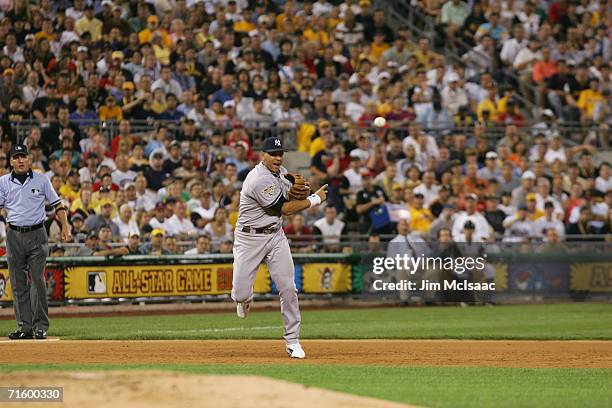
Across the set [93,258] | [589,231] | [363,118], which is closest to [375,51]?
[363,118]

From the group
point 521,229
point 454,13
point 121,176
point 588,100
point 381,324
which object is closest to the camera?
point 381,324

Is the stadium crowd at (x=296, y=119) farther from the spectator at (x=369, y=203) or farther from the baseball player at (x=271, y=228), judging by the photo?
the baseball player at (x=271, y=228)

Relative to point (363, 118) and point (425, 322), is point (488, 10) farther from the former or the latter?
point (425, 322)

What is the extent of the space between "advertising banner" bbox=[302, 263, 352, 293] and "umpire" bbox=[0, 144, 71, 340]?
7.32 meters

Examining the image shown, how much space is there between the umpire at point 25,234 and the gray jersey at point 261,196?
3.01 meters

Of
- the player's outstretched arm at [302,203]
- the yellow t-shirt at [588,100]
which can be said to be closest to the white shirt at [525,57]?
the yellow t-shirt at [588,100]

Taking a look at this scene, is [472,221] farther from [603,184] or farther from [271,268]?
[271,268]

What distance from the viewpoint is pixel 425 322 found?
18438 mm

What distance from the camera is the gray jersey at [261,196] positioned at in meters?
12.4

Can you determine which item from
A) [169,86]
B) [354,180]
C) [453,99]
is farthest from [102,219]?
[453,99]

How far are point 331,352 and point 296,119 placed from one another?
10644mm

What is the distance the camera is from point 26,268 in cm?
1486

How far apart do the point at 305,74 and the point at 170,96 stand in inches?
128

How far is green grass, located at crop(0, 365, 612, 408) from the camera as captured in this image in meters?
9.60
